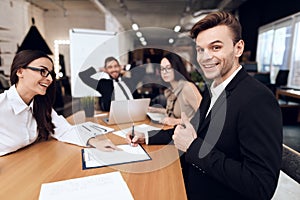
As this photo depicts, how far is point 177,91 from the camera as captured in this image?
179cm

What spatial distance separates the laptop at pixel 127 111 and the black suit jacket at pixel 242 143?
824 mm

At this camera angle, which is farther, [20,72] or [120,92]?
[120,92]

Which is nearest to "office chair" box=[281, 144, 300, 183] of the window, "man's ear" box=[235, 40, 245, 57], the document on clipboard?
"man's ear" box=[235, 40, 245, 57]

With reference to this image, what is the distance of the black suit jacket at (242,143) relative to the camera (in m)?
0.66

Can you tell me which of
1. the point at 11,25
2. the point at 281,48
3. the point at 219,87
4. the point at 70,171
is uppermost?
the point at 11,25

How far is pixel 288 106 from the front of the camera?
3.56 meters

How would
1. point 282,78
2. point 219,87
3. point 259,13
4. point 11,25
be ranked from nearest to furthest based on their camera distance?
point 219,87, point 282,78, point 11,25, point 259,13

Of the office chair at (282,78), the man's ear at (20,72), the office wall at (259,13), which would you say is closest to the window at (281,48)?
the office wall at (259,13)

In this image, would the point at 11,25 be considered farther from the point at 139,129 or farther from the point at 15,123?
the point at 139,129

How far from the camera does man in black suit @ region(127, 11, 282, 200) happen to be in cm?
67

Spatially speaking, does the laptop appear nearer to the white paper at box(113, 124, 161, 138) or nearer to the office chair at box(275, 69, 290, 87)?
the white paper at box(113, 124, 161, 138)

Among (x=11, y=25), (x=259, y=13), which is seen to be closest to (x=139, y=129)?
(x=11, y=25)

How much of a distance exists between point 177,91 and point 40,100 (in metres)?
1.03

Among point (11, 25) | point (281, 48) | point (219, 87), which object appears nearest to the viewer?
point (219, 87)
